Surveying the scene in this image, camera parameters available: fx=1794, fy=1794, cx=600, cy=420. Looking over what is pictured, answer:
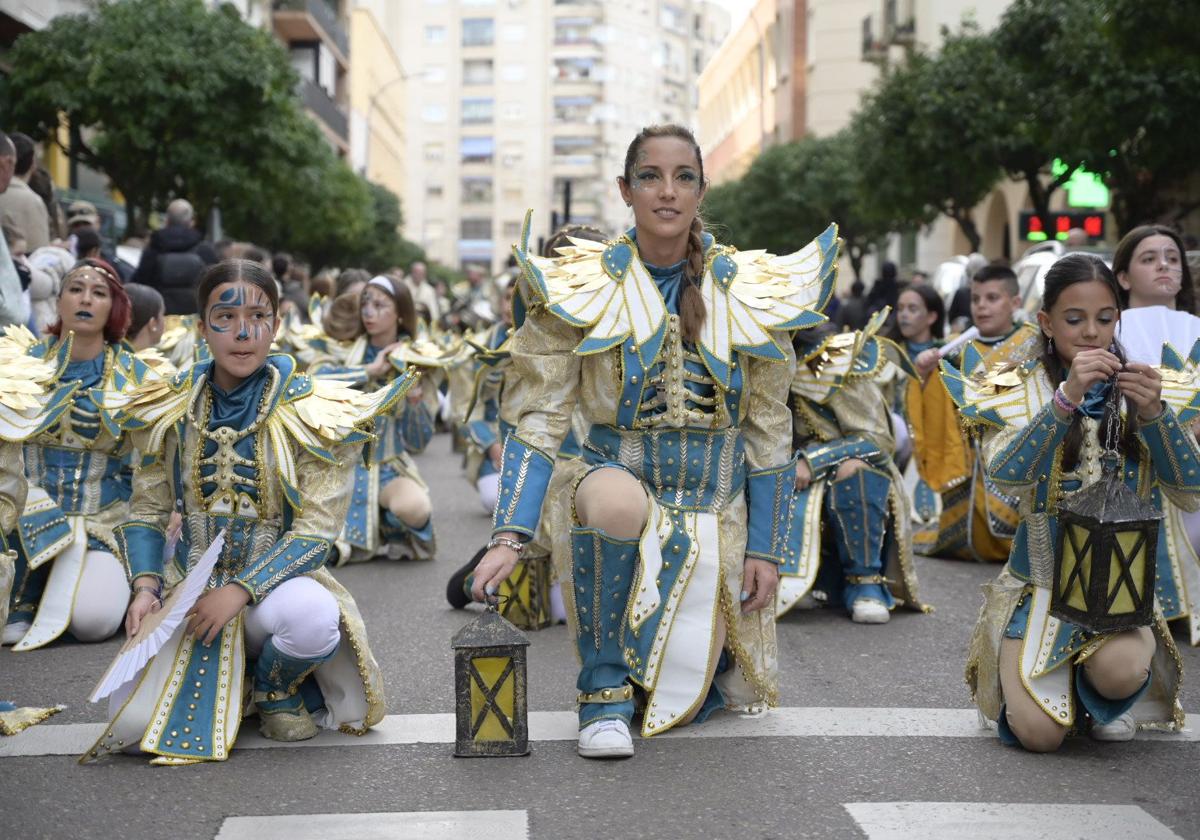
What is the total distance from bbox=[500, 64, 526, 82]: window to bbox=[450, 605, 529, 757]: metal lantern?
12401 centimetres

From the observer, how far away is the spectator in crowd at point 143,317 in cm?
831

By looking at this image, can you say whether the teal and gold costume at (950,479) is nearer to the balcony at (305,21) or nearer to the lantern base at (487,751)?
the lantern base at (487,751)

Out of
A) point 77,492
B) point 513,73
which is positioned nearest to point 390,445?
point 77,492

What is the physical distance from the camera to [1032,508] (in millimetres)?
5484

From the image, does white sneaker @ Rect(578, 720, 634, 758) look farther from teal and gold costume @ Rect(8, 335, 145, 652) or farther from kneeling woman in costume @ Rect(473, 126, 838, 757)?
teal and gold costume @ Rect(8, 335, 145, 652)

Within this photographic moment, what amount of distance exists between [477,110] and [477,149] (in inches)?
133

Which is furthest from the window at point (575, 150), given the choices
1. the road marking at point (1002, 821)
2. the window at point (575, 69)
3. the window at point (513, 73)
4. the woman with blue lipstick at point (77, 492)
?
the road marking at point (1002, 821)

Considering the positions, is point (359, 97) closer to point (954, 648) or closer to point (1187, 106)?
point (1187, 106)

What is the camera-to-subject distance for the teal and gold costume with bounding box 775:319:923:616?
802 cm

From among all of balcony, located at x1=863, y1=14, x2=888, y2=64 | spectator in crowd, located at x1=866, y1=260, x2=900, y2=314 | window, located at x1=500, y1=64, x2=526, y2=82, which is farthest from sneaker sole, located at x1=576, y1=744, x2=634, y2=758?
window, located at x1=500, y1=64, x2=526, y2=82

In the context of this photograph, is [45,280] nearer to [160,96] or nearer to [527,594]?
[527,594]

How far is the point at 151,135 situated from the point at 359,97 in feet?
168

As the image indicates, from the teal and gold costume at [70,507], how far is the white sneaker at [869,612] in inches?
126

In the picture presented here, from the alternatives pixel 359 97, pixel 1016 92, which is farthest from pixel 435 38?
pixel 1016 92
